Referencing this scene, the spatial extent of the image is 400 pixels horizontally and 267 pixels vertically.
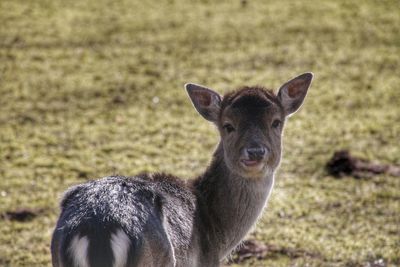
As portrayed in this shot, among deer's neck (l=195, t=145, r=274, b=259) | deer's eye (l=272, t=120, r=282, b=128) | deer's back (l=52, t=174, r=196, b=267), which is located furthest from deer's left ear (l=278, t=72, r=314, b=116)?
deer's back (l=52, t=174, r=196, b=267)

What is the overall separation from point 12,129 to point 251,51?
6.27 m

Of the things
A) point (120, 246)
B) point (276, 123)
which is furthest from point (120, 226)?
point (276, 123)

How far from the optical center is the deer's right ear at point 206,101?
8.92 meters

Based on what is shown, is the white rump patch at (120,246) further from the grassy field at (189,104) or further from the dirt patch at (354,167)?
the dirt patch at (354,167)

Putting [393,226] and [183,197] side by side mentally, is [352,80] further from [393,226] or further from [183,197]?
[183,197]

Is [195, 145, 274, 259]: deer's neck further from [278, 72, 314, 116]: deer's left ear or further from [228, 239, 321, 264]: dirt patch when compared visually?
[228, 239, 321, 264]: dirt patch

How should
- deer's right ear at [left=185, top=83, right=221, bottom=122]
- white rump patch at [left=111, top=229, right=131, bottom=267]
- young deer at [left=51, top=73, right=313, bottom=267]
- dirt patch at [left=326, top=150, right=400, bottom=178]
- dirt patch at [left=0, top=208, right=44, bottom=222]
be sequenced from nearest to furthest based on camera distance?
white rump patch at [left=111, top=229, right=131, bottom=267] → young deer at [left=51, top=73, right=313, bottom=267] → deer's right ear at [left=185, top=83, right=221, bottom=122] → dirt patch at [left=0, top=208, right=44, bottom=222] → dirt patch at [left=326, top=150, right=400, bottom=178]

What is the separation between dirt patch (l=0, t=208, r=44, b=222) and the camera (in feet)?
37.8

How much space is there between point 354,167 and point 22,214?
5.15 meters

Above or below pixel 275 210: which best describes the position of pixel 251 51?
above

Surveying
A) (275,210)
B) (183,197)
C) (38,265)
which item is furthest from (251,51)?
(183,197)

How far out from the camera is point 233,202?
8562 mm

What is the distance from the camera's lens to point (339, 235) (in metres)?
11.4

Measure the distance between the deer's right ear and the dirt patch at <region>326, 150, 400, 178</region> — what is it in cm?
483
